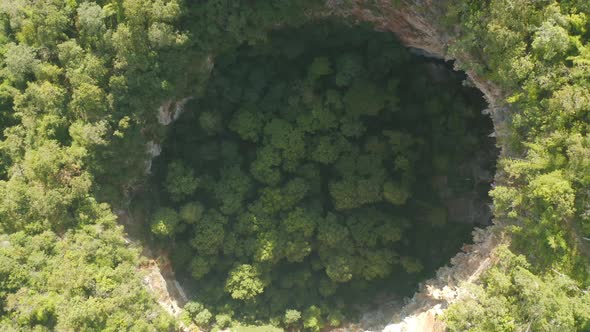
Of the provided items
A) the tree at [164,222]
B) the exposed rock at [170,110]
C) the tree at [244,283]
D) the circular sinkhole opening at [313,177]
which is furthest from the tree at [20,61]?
the tree at [244,283]

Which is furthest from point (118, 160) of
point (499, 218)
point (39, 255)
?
point (499, 218)

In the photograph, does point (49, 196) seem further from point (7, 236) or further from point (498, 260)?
point (498, 260)

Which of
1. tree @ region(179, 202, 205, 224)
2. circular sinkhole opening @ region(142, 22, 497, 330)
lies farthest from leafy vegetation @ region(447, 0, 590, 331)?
tree @ region(179, 202, 205, 224)

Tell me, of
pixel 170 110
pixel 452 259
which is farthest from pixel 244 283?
pixel 452 259

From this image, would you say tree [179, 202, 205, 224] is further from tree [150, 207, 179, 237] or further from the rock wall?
the rock wall

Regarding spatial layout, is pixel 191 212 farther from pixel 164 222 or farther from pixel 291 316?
pixel 291 316

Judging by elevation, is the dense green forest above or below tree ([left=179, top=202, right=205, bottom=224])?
above

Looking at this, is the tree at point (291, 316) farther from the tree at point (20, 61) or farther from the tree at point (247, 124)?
the tree at point (20, 61)

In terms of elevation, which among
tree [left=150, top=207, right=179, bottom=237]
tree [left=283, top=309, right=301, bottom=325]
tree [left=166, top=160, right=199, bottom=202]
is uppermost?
tree [left=166, top=160, right=199, bottom=202]
